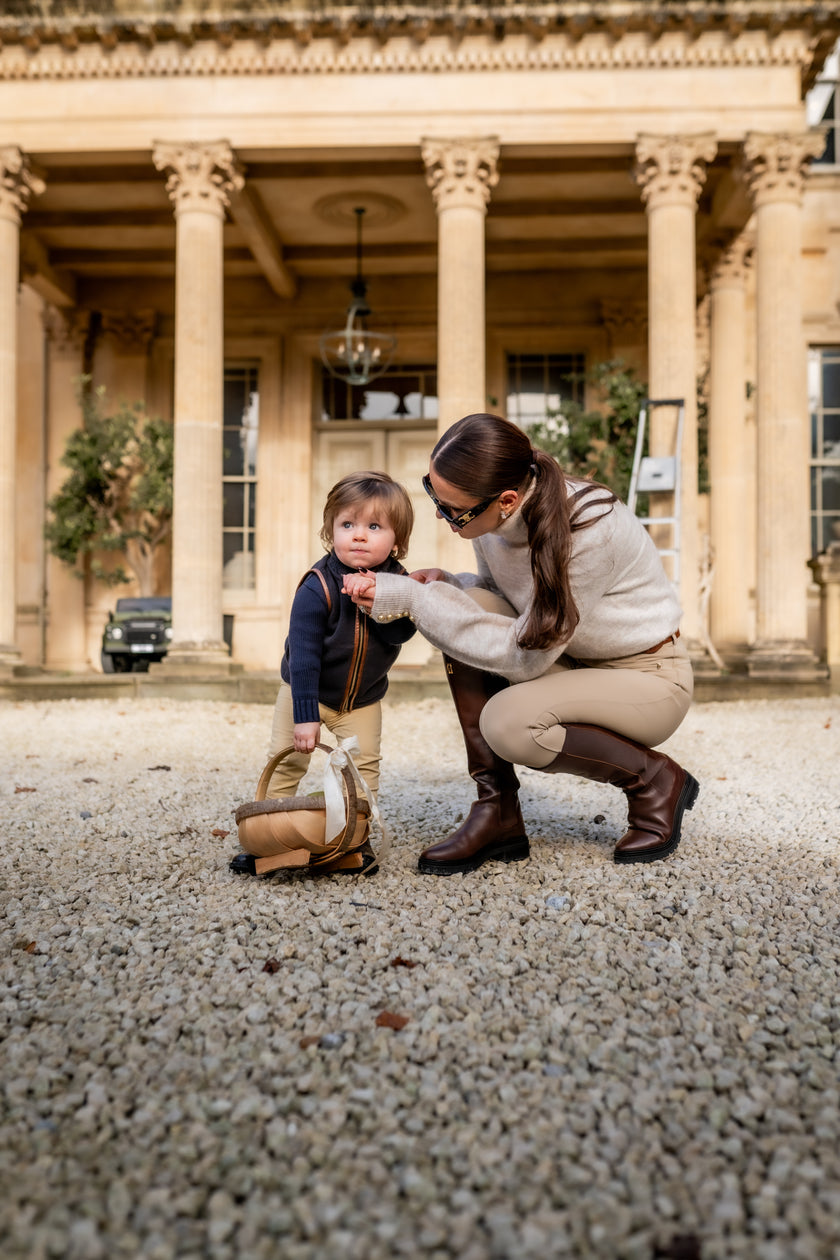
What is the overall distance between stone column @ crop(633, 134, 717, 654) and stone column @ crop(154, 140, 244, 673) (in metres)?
4.17

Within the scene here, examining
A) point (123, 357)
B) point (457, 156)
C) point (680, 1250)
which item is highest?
point (457, 156)

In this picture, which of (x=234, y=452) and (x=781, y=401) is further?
(x=234, y=452)

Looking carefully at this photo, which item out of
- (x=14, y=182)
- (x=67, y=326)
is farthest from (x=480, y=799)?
(x=67, y=326)

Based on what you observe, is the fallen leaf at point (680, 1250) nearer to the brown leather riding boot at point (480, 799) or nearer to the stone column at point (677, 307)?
the brown leather riding boot at point (480, 799)

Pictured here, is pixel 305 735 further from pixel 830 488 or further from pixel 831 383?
pixel 831 383

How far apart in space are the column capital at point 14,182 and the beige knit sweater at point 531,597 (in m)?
8.69

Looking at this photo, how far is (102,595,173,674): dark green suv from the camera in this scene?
1053cm

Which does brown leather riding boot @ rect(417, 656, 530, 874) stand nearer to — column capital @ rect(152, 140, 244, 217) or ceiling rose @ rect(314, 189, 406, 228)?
column capital @ rect(152, 140, 244, 217)

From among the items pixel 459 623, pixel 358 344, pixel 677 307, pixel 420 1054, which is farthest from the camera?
pixel 358 344

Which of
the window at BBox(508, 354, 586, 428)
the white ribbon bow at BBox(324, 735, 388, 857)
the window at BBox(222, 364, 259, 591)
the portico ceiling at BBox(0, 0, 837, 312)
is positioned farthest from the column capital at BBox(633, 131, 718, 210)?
the white ribbon bow at BBox(324, 735, 388, 857)

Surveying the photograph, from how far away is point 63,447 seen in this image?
1277cm

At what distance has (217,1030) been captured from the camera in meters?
1.74

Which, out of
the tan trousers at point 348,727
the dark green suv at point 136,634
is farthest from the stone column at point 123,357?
the tan trousers at point 348,727

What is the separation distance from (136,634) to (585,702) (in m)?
8.66
